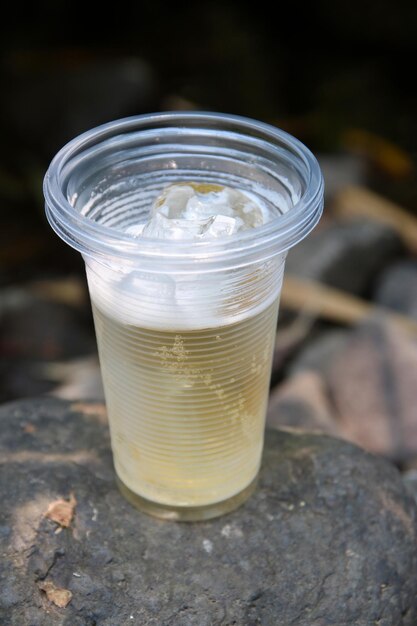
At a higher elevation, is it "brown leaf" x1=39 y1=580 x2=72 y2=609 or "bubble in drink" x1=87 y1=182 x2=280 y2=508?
"bubble in drink" x1=87 y1=182 x2=280 y2=508

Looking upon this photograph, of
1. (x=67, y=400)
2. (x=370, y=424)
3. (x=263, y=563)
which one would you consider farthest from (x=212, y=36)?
(x=263, y=563)

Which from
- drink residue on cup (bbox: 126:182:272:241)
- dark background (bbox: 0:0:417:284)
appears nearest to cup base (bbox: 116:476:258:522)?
drink residue on cup (bbox: 126:182:272:241)

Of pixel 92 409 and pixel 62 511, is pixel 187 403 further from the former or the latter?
pixel 92 409

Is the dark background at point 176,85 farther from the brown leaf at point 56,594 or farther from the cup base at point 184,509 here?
the brown leaf at point 56,594

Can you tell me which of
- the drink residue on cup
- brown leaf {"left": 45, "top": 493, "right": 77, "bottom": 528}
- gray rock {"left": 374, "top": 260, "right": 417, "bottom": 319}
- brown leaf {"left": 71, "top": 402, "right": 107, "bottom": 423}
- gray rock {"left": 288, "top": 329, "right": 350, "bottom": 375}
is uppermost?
the drink residue on cup

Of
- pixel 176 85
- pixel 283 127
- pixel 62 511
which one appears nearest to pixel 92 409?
pixel 62 511

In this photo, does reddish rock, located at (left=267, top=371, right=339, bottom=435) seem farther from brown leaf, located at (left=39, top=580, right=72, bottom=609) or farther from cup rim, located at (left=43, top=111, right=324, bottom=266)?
cup rim, located at (left=43, top=111, right=324, bottom=266)

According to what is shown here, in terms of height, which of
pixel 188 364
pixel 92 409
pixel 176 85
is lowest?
pixel 176 85
